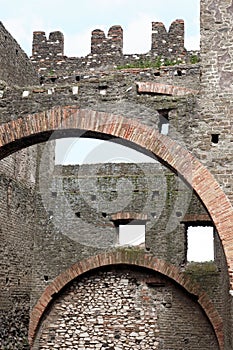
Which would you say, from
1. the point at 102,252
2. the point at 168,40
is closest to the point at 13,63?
the point at 168,40

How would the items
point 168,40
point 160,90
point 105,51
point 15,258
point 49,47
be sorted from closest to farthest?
point 160,90, point 15,258, point 168,40, point 105,51, point 49,47

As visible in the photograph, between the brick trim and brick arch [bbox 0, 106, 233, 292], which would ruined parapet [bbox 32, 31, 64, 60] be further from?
the brick trim

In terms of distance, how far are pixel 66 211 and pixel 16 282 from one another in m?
2.36

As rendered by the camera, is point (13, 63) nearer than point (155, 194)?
Yes

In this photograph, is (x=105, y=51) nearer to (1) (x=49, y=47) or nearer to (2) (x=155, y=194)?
(1) (x=49, y=47)

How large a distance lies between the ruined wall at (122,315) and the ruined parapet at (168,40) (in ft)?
20.4

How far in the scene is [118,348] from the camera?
1337 cm

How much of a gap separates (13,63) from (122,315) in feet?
21.3

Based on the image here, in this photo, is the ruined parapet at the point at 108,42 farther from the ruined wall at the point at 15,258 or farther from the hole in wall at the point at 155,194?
the ruined wall at the point at 15,258

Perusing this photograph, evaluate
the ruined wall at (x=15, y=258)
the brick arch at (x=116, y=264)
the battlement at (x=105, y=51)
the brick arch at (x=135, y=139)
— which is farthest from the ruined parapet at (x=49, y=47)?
the brick arch at (x=135, y=139)

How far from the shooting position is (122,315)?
1355 cm

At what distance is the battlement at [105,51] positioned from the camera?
15906 mm

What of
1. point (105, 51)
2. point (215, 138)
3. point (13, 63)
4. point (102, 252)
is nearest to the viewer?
point (215, 138)

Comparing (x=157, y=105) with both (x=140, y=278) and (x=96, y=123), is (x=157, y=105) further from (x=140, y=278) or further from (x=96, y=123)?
(x=140, y=278)
